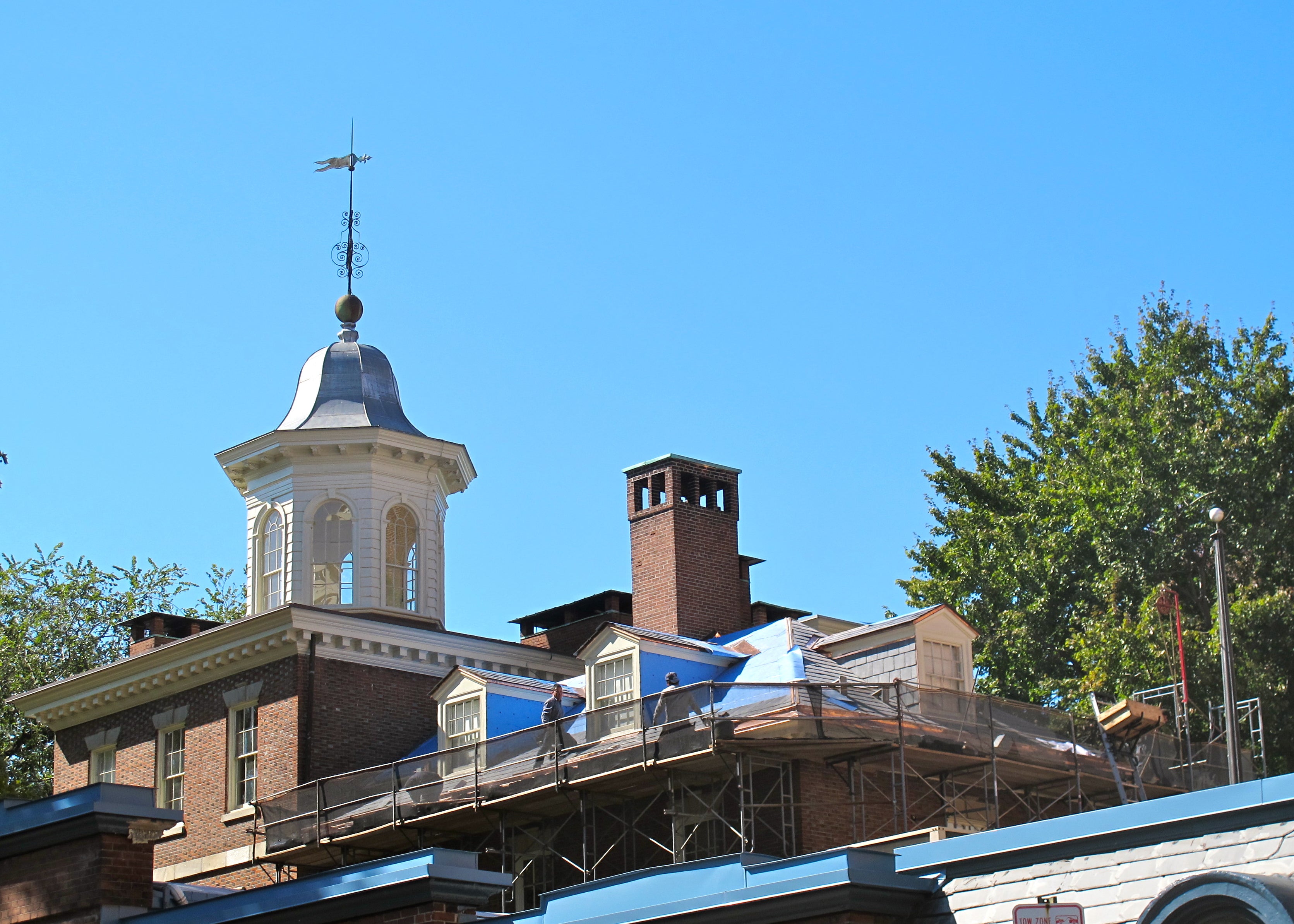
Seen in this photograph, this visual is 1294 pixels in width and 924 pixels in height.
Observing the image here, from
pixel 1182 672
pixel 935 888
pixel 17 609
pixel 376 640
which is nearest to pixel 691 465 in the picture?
pixel 376 640

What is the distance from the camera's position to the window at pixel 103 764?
123 feet

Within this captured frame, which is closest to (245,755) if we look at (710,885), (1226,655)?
(1226,655)

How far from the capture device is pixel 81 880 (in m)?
19.6

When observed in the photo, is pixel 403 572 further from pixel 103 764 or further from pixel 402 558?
pixel 103 764

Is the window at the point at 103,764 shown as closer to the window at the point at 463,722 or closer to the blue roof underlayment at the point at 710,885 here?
the window at the point at 463,722

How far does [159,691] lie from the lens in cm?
3684

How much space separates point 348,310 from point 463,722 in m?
12.8


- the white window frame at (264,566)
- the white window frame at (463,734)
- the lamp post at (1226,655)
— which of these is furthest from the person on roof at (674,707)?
the white window frame at (264,566)

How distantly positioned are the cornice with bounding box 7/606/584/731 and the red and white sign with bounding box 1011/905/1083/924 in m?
24.5

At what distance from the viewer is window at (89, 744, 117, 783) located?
1476 inches

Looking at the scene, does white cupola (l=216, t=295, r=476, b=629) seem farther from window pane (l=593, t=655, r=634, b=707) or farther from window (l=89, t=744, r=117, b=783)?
window pane (l=593, t=655, r=634, b=707)

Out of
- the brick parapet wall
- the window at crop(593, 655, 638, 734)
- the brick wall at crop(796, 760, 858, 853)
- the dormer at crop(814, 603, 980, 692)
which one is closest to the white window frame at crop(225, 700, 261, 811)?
the window at crop(593, 655, 638, 734)

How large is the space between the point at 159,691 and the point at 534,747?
10.6 metres

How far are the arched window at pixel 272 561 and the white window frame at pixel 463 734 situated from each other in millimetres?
6361
